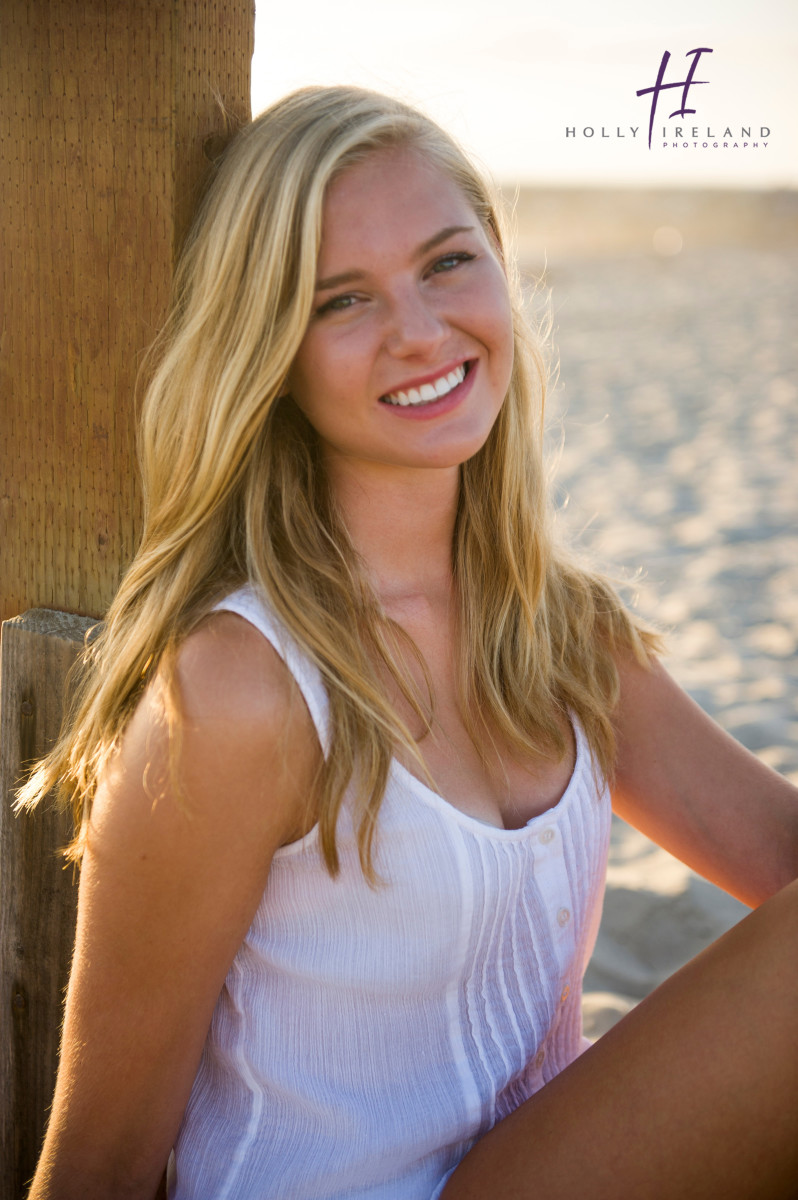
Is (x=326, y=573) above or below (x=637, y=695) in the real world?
above

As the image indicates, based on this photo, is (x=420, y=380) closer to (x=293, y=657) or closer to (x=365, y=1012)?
(x=293, y=657)

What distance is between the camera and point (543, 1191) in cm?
129

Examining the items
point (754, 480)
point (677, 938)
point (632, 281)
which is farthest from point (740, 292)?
point (677, 938)

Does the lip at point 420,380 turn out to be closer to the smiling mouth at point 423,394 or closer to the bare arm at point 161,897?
the smiling mouth at point 423,394

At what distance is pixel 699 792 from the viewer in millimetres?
1816

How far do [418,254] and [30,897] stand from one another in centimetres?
109

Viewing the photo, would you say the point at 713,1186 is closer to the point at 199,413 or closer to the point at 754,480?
the point at 199,413

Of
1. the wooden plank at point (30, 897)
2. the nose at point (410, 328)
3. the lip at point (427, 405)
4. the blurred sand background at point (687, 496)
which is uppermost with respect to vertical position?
the nose at point (410, 328)

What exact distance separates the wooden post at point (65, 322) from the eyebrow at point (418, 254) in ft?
0.69

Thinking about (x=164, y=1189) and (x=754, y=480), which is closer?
(x=164, y=1189)

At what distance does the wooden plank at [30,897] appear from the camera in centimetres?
158

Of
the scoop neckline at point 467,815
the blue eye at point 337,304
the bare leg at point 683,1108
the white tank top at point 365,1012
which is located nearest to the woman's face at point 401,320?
the blue eye at point 337,304

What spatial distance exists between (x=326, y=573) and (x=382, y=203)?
0.52 meters

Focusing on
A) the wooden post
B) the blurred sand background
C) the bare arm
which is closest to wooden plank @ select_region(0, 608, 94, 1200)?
the wooden post
